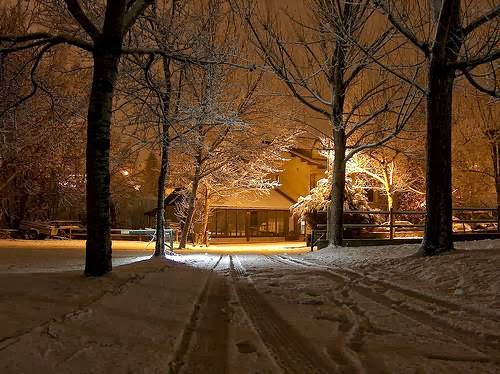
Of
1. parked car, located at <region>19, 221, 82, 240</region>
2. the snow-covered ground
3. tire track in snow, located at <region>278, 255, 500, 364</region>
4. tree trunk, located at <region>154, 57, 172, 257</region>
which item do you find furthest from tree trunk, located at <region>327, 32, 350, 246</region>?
parked car, located at <region>19, 221, 82, 240</region>

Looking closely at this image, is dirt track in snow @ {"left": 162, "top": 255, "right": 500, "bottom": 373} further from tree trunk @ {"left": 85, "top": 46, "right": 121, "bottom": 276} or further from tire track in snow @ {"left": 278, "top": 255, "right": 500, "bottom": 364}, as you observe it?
tree trunk @ {"left": 85, "top": 46, "right": 121, "bottom": 276}

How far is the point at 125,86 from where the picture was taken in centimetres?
1391

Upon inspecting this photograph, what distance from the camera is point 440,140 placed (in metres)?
10.0

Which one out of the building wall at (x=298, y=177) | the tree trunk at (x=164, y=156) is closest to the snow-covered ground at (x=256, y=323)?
the tree trunk at (x=164, y=156)

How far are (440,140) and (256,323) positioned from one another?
682 cm

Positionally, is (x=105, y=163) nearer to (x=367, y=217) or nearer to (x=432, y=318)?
(x=432, y=318)

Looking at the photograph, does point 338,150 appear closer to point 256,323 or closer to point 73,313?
point 256,323

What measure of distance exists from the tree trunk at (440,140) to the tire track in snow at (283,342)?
4935mm

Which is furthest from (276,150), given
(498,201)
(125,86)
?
(125,86)

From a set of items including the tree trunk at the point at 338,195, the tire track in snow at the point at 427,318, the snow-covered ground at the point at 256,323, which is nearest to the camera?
the snow-covered ground at the point at 256,323

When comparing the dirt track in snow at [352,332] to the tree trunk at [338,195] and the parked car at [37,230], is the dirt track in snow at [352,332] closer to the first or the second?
the tree trunk at [338,195]

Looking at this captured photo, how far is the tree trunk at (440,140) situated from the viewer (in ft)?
32.2

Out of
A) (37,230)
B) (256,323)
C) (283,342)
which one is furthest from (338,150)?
(37,230)

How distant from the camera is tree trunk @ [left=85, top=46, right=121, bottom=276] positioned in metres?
8.03
